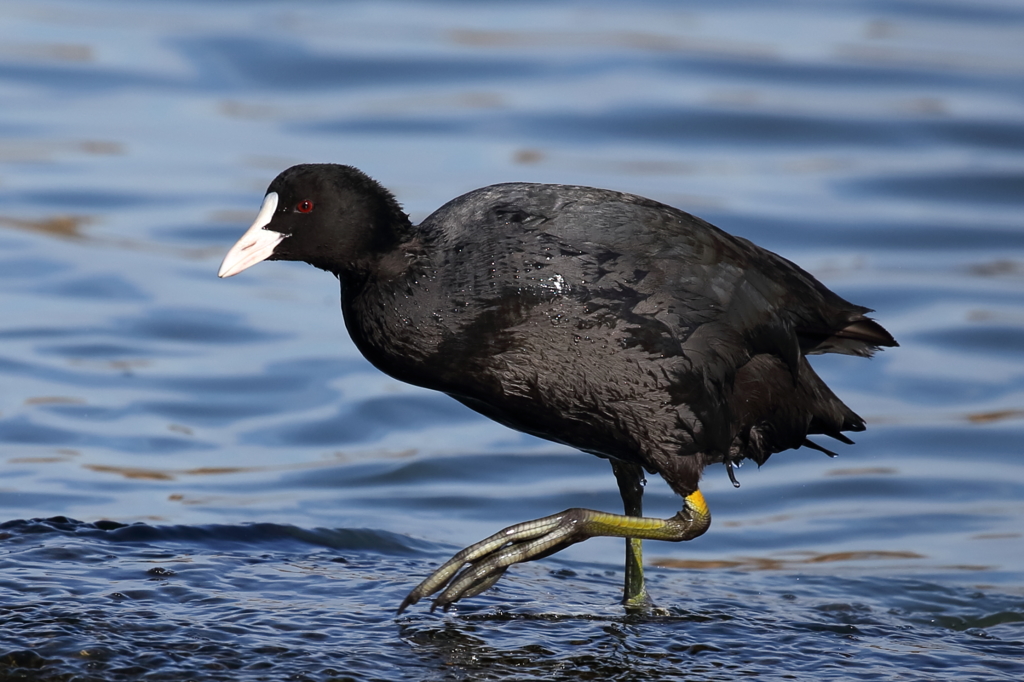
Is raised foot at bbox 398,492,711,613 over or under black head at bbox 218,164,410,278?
under

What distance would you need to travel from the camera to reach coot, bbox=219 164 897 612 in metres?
4.79

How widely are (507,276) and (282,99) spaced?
8.48 metres

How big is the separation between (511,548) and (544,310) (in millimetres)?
819

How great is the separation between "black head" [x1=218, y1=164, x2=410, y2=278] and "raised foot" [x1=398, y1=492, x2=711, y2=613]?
0.99 m

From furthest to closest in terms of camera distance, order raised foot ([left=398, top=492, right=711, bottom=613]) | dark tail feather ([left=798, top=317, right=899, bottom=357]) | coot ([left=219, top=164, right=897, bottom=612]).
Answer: dark tail feather ([left=798, top=317, right=899, bottom=357]) → raised foot ([left=398, top=492, right=711, bottom=613]) → coot ([left=219, top=164, right=897, bottom=612])

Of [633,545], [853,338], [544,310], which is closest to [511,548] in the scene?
[633,545]

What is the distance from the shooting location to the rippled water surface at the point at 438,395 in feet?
16.2

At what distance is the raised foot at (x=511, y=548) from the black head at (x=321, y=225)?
0.99m

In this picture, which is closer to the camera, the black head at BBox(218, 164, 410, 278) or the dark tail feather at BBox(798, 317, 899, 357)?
the black head at BBox(218, 164, 410, 278)

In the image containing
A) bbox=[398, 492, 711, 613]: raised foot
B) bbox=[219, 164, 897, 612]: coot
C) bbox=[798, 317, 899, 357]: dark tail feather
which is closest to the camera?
bbox=[219, 164, 897, 612]: coot

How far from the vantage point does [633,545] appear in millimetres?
5559

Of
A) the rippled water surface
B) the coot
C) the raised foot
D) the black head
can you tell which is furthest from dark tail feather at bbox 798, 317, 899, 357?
the black head

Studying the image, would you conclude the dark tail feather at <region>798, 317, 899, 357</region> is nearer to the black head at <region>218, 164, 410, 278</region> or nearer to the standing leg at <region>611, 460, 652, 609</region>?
the standing leg at <region>611, 460, 652, 609</region>

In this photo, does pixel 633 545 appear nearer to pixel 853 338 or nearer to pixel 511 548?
pixel 511 548
